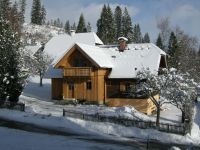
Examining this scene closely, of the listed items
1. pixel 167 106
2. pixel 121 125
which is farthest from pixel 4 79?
pixel 167 106

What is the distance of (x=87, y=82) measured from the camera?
1852 inches

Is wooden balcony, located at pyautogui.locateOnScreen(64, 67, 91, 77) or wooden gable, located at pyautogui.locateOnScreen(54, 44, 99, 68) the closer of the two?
wooden balcony, located at pyautogui.locateOnScreen(64, 67, 91, 77)

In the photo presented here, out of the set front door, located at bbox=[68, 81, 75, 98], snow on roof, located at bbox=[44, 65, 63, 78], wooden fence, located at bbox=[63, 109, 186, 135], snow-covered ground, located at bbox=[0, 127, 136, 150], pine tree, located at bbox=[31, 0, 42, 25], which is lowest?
snow-covered ground, located at bbox=[0, 127, 136, 150]

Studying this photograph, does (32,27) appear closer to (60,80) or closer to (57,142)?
(60,80)

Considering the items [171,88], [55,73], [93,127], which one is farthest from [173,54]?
[93,127]

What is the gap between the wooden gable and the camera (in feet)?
152

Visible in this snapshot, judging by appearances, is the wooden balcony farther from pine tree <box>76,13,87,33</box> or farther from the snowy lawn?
pine tree <box>76,13,87,33</box>

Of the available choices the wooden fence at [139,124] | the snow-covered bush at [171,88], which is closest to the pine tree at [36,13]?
the snow-covered bush at [171,88]

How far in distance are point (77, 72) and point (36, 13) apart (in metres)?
130

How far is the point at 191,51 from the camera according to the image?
283ft

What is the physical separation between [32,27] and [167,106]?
133m

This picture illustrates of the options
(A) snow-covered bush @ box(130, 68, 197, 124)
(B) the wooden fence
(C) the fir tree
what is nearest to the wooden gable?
(A) snow-covered bush @ box(130, 68, 197, 124)

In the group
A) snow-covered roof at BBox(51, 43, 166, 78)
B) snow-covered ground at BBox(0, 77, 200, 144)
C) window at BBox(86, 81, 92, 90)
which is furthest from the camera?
window at BBox(86, 81, 92, 90)

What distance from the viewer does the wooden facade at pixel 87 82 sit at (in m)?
45.7
